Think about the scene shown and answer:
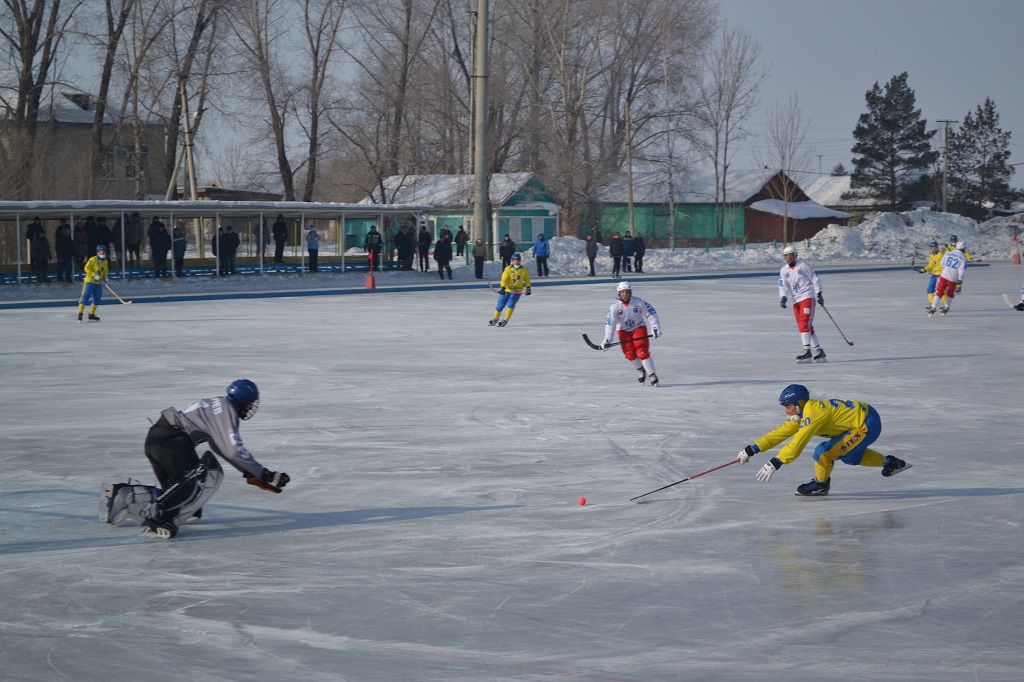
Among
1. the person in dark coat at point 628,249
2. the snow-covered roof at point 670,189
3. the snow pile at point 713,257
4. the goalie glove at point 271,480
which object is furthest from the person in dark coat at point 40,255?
the snow-covered roof at point 670,189

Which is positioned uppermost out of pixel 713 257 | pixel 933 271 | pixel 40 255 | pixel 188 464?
pixel 40 255

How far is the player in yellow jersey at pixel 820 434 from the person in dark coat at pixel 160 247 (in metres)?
28.5

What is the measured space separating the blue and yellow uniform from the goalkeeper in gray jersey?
3294 millimetres

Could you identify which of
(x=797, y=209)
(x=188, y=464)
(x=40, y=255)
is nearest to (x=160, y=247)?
(x=40, y=255)

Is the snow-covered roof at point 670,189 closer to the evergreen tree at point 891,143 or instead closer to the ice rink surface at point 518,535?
the evergreen tree at point 891,143

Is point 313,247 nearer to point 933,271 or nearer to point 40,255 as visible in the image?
point 40,255

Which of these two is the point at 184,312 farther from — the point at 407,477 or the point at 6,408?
the point at 407,477

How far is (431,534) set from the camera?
7.11m

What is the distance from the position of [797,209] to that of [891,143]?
310 inches

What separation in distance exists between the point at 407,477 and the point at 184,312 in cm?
1864

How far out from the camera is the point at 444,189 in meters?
53.2

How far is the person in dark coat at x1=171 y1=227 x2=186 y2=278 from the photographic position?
34.5 m

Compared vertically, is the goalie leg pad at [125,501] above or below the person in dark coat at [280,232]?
below

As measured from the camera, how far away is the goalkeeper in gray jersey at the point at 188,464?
6.92 metres
